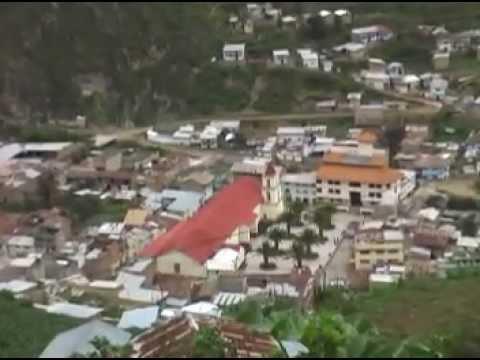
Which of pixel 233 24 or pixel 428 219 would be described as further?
pixel 233 24

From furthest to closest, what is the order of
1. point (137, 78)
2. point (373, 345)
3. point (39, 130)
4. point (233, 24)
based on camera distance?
point (233, 24), point (137, 78), point (39, 130), point (373, 345)

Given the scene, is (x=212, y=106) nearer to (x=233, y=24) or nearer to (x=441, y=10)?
(x=233, y=24)

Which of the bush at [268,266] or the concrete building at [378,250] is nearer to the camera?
the bush at [268,266]

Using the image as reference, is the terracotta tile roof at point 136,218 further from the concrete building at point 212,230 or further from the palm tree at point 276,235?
the palm tree at point 276,235

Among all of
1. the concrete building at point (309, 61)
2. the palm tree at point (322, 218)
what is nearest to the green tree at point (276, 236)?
the palm tree at point (322, 218)

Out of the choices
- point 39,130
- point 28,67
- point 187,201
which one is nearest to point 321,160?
point 187,201

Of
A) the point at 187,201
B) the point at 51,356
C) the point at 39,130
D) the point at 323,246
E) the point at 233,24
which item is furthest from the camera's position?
the point at 233,24
